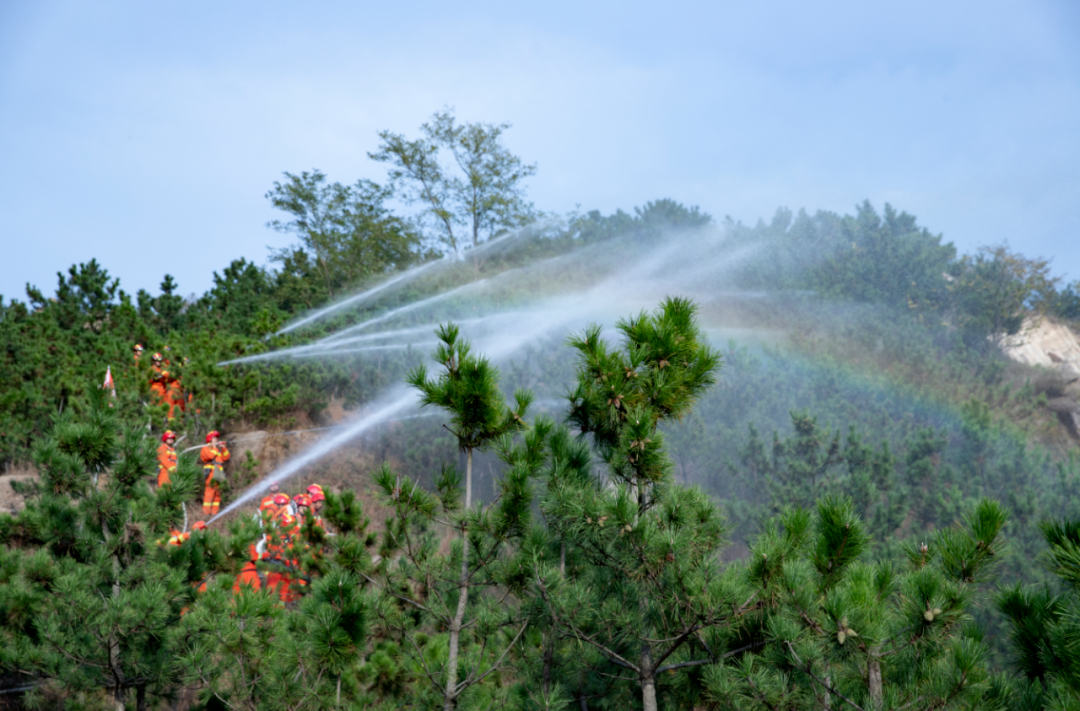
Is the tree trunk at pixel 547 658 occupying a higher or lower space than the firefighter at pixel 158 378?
lower

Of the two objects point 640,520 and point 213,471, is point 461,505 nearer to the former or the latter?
point 640,520

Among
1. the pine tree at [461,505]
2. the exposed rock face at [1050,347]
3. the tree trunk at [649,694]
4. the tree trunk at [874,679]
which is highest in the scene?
the pine tree at [461,505]

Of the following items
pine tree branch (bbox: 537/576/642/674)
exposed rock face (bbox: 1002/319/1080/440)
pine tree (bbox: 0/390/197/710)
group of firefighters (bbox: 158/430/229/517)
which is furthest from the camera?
exposed rock face (bbox: 1002/319/1080/440)

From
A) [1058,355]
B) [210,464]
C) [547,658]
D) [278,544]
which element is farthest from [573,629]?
[1058,355]

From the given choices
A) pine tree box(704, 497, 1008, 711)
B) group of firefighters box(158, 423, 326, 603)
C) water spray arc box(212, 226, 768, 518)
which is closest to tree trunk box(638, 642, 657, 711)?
pine tree box(704, 497, 1008, 711)

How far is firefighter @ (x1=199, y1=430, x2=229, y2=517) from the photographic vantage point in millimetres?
10953

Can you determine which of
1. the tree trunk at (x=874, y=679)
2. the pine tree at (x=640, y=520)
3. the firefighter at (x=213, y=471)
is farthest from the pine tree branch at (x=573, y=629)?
the firefighter at (x=213, y=471)

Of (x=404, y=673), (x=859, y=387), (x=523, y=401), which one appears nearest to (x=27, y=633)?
(x=404, y=673)

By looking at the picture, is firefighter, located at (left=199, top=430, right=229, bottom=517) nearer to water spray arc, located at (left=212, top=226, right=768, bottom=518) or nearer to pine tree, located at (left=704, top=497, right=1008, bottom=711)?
water spray arc, located at (left=212, top=226, right=768, bottom=518)

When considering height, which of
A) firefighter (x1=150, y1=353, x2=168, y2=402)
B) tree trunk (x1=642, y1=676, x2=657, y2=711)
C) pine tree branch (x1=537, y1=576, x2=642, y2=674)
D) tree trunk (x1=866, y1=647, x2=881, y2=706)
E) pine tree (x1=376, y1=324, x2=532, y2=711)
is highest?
firefighter (x1=150, y1=353, x2=168, y2=402)

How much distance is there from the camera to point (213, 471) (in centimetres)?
1123

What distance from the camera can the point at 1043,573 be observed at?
10359 mm

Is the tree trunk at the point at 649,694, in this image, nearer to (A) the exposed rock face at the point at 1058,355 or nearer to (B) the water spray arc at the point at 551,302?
(B) the water spray arc at the point at 551,302

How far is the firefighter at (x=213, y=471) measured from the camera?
1095 centimetres
